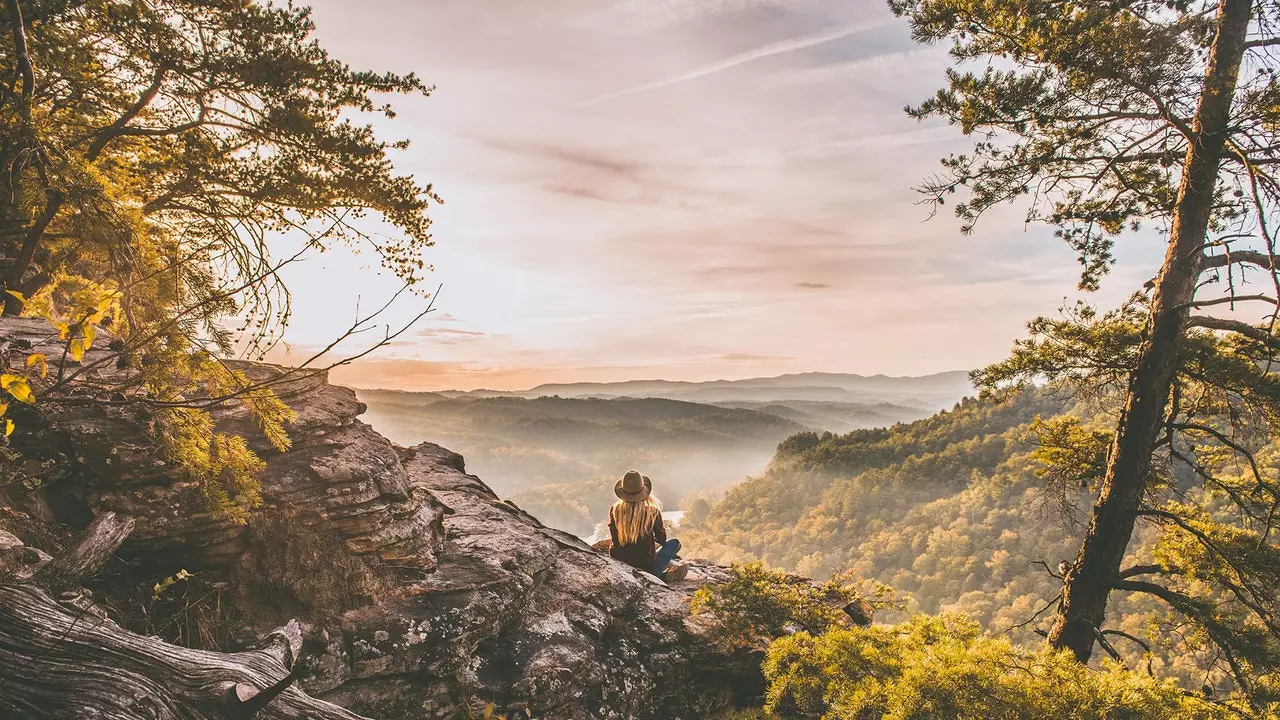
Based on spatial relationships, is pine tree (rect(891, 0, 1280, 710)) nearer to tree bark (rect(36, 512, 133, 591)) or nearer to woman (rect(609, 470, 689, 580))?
woman (rect(609, 470, 689, 580))

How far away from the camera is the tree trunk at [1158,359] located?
530cm

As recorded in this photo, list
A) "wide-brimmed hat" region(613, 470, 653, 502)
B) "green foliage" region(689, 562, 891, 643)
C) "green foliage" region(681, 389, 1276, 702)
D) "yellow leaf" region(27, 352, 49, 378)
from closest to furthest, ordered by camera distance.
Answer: "yellow leaf" region(27, 352, 49, 378), "green foliage" region(689, 562, 891, 643), "wide-brimmed hat" region(613, 470, 653, 502), "green foliage" region(681, 389, 1276, 702)

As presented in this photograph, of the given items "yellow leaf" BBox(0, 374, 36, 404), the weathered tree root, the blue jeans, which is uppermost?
"yellow leaf" BBox(0, 374, 36, 404)

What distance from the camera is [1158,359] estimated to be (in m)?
5.75

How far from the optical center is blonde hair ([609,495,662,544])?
8.18 m

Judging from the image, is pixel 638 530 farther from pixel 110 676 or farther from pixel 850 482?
pixel 850 482

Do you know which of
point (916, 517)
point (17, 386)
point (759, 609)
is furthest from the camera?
point (916, 517)

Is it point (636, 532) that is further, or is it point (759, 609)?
point (636, 532)

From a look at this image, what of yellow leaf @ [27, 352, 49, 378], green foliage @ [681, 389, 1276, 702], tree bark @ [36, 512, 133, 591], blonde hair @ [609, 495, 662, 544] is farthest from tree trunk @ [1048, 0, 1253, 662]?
green foliage @ [681, 389, 1276, 702]

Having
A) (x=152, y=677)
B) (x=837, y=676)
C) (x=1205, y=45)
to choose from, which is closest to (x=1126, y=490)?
(x=837, y=676)

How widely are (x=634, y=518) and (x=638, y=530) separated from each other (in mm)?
195

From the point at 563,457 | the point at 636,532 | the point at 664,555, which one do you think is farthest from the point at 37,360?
the point at 563,457

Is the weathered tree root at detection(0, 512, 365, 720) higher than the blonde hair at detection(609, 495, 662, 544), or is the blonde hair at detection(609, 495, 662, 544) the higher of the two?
the weathered tree root at detection(0, 512, 365, 720)

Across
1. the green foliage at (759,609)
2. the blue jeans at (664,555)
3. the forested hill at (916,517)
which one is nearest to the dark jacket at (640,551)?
the blue jeans at (664,555)
